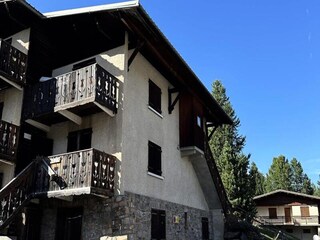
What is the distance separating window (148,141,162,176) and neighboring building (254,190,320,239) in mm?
32663

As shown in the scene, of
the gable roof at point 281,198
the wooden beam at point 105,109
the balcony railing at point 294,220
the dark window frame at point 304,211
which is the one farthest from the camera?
the gable roof at point 281,198

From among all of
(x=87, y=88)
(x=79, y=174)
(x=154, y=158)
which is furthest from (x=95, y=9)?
(x=154, y=158)

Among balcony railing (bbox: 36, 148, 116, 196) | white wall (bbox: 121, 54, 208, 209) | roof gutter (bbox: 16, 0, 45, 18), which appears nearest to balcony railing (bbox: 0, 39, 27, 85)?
roof gutter (bbox: 16, 0, 45, 18)

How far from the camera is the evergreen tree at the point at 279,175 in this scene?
69.9 m

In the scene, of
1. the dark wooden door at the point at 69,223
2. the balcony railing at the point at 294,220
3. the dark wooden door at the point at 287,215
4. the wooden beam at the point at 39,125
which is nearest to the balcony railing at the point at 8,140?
the wooden beam at the point at 39,125

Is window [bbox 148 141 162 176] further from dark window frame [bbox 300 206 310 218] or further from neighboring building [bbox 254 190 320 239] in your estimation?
dark window frame [bbox 300 206 310 218]

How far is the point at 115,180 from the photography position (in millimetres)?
11594

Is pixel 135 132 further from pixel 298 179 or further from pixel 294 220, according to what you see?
pixel 298 179

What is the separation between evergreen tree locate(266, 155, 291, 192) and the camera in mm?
69875

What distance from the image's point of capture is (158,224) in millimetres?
13617

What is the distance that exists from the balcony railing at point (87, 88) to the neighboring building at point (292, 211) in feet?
120

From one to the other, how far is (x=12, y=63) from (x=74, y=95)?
9.88 ft

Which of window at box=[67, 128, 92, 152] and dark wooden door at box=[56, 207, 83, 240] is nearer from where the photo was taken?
dark wooden door at box=[56, 207, 83, 240]

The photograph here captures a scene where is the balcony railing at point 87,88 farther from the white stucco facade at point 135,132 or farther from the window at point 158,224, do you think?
the window at point 158,224
